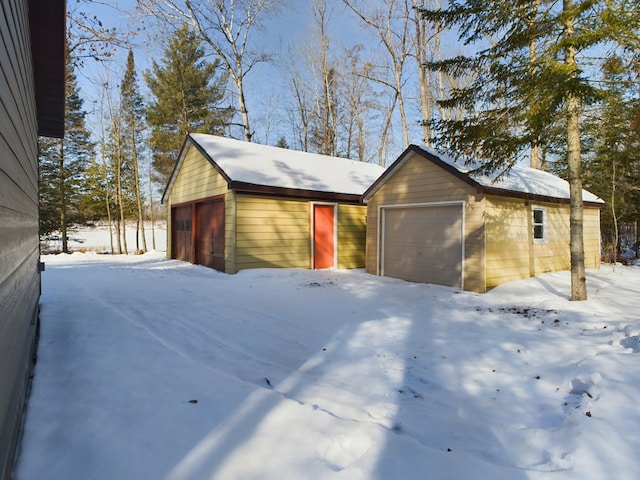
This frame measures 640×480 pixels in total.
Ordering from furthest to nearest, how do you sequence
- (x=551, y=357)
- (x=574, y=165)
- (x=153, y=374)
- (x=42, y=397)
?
(x=574, y=165)
(x=551, y=357)
(x=153, y=374)
(x=42, y=397)

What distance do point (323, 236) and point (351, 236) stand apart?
45.7 inches

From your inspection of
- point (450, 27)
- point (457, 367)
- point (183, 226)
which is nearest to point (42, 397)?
point (457, 367)

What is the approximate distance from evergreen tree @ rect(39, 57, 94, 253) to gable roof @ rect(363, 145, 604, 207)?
1837cm

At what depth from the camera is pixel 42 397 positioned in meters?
2.68

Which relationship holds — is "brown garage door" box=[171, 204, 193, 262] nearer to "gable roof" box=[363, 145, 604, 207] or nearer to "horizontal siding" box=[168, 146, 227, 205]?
"horizontal siding" box=[168, 146, 227, 205]

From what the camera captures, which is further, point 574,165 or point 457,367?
point 574,165

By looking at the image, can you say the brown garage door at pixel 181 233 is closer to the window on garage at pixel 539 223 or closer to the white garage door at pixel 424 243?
the white garage door at pixel 424 243

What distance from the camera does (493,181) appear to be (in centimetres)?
830

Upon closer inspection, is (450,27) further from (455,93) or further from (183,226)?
(183,226)

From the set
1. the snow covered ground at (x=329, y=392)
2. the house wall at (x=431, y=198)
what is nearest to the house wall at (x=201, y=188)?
the snow covered ground at (x=329, y=392)

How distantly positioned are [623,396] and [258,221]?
9111 mm

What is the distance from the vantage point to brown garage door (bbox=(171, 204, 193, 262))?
13.5 m

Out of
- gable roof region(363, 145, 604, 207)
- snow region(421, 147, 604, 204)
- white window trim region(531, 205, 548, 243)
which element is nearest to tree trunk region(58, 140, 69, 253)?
gable roof region(363, 145, 604, 207)

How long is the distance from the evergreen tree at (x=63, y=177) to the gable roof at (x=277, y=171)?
10634 mm
